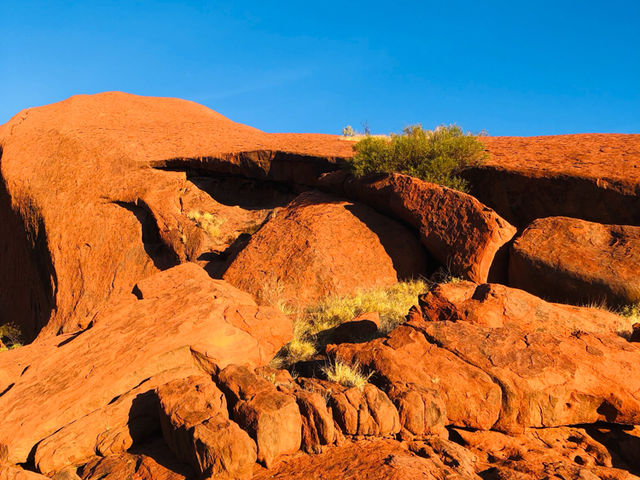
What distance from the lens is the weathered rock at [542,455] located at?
14.9ft

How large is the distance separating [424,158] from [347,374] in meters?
8.20

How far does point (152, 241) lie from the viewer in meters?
13.0

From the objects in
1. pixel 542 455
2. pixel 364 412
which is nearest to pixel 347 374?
pixel 364 412

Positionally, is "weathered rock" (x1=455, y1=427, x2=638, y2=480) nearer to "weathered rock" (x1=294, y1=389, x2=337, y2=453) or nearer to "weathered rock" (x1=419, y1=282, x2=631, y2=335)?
"weathered rock" (x1=294, y1=389, x2=337, y2=453)

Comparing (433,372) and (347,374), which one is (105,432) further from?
(433,372)

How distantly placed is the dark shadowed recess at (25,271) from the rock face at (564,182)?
10.9 meters

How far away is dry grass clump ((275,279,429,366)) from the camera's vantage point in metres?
7.54

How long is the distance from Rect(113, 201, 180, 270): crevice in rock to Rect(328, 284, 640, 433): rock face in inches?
285

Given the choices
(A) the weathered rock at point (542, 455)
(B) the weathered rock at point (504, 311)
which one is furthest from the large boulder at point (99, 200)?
(A) the weathered rock at point (542, 455)

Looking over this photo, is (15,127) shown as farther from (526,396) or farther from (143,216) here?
(526,396)

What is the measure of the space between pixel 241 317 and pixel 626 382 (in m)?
4.58

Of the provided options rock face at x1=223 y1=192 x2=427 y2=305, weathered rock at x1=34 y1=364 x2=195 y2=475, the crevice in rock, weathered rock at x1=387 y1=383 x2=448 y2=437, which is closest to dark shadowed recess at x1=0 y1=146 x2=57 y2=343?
the crevice in rock

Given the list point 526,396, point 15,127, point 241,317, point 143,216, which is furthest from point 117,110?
point 526,396

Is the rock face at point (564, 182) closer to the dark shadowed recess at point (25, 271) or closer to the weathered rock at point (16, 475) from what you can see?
the weathered rock at point (16, 475)
